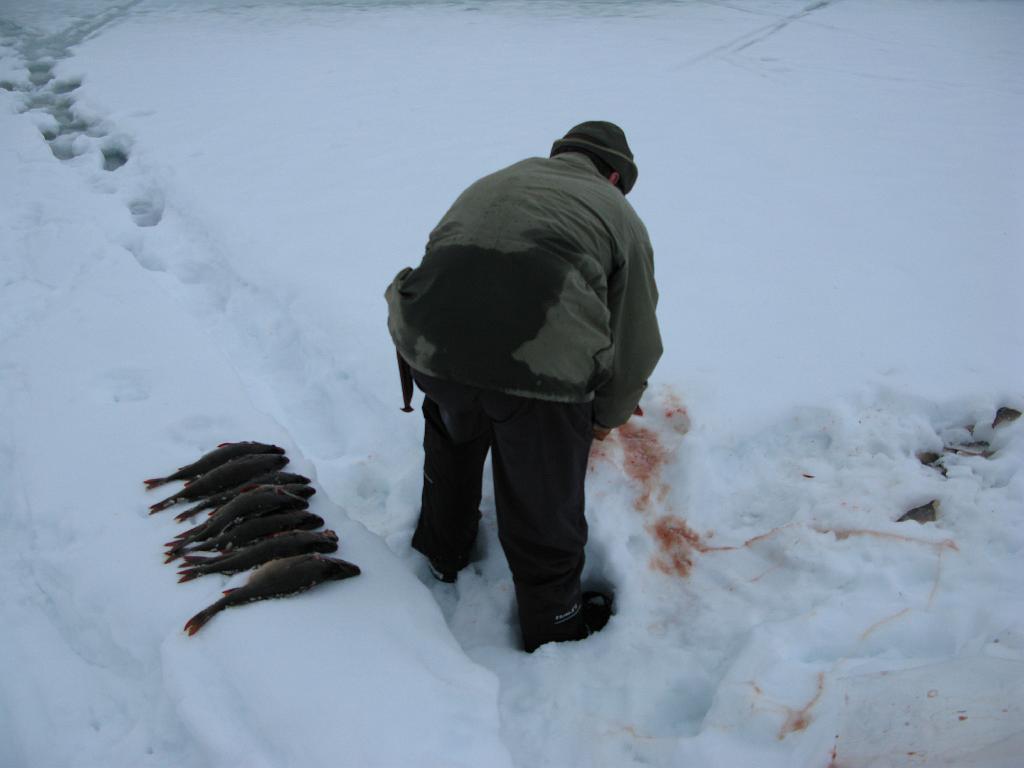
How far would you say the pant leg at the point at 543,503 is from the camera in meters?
2.04

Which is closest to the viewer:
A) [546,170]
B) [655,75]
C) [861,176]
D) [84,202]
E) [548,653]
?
[546,170]

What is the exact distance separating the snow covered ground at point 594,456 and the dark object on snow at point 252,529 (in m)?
0.14

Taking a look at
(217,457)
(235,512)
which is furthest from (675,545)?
(217,457)

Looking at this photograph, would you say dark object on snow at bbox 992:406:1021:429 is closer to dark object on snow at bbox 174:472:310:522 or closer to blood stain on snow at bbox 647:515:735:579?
blood stain on snow at bbox 647:515:735:579

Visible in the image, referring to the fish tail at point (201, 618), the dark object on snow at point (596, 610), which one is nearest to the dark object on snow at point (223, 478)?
the fish tail at point (201, 618)

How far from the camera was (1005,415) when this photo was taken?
324 centimetres

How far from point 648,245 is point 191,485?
2063 millimetres

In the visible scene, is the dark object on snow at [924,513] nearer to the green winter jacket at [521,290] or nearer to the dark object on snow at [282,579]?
the green winter jacket at [521,290]

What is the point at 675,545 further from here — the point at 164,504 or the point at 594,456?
the point at 164,504

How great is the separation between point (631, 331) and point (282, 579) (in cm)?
146

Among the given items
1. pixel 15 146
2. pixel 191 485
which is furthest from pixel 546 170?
pixel 15 146

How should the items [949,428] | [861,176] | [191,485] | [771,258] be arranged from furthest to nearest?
[861,176] < [771,258] < [949,428] < [191,485]

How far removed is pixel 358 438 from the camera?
347 centimetres

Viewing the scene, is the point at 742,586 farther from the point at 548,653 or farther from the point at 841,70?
the point at 841,70
